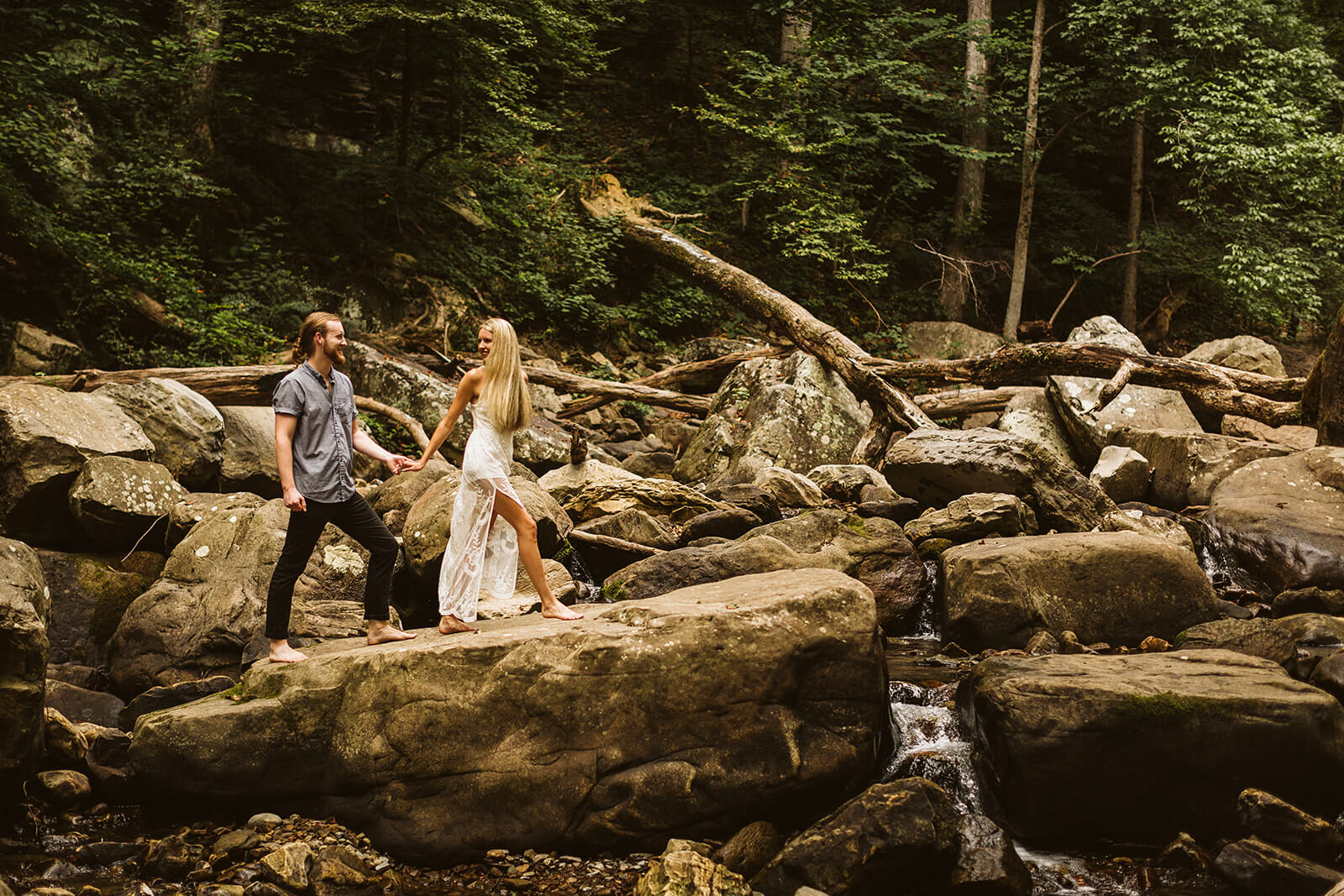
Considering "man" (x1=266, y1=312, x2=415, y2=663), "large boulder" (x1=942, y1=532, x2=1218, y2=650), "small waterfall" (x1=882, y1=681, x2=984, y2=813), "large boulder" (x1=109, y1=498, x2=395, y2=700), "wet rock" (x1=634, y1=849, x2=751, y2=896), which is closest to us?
"wet rock" (x1=634, y1=849, x2=751, y2=896)

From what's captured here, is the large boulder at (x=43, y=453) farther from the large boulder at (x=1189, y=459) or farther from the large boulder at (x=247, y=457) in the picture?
the large boulder at (x=1189, y=459)

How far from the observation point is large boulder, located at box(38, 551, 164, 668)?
6730 mm

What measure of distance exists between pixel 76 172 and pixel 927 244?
16135mm

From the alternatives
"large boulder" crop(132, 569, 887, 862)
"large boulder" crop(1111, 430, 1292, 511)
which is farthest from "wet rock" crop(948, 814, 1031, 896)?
"large boulder" crop(1111, 430, 1292, 511)

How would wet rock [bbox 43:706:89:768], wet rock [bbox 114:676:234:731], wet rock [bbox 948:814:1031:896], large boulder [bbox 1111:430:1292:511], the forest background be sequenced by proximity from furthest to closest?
the forest background → large boulder [bbox 1111:430:1292:511] → wet rock [bbox 114:676:234:731] → wet rock [bbox 43:706:89:768] → wet rock [bbox 948:814:1031:896]

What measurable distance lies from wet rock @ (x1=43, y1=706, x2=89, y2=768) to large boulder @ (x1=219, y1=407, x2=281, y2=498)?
4.40 metres

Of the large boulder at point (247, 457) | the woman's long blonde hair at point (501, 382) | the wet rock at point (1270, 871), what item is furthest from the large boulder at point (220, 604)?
the wet rock at point (1270, 871)

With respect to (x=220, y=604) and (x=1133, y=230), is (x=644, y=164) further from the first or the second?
(x=220, y=604)

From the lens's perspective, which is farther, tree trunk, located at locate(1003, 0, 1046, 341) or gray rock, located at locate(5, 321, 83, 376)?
tree trunk, located at locate(1003, 0, 1046, 341)

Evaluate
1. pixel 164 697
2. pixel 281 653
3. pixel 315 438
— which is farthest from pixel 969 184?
pixel 164 697

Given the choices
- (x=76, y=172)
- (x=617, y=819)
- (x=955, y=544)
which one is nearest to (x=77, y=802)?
(x=617, y=819)

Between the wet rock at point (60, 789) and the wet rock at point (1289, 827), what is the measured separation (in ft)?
19.8

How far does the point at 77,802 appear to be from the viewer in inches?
189

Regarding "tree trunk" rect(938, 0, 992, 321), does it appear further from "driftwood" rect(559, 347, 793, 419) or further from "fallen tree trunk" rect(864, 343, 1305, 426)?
"fallen tree trunk" rect(864, 343, 1305, 426)
